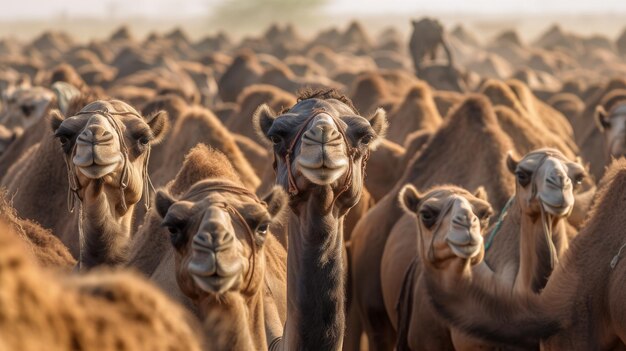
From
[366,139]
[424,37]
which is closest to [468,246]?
[366,139]

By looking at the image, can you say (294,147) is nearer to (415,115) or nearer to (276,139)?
(276,139)

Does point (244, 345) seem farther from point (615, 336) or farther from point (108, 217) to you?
point (615, 336)

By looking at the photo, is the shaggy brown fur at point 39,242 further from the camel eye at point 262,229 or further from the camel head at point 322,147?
the camel eye at point 262,229

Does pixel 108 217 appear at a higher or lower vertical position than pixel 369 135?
lower

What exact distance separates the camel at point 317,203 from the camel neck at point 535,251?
1820 millimetres

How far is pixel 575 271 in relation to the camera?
5.47 metres

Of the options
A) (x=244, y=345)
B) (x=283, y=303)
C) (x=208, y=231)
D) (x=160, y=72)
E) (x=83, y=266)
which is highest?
(x=208, y=231)

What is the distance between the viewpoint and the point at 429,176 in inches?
300

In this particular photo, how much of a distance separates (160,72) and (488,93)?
12.4 m

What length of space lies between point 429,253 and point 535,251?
1.99 feet

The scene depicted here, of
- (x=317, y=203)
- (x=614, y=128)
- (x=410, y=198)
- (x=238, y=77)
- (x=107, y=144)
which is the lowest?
(x=238, y=77)

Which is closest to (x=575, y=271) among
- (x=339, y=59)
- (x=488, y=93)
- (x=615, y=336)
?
(x=615, y=336)

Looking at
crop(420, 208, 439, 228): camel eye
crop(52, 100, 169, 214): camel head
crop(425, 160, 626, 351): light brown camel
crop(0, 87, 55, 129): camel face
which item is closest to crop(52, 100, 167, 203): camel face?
crop(52, 100, 169, 214): camel head

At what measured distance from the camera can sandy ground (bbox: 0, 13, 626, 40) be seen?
76.6 metres
